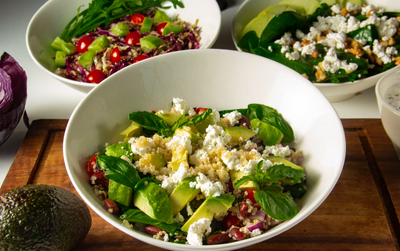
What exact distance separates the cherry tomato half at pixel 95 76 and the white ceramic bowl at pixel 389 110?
1675 mm

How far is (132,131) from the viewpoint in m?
1.72

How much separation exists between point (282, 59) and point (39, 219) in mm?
1722

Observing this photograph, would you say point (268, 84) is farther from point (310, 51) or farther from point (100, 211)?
point (100, 211)

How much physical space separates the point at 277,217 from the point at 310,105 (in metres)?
0.63

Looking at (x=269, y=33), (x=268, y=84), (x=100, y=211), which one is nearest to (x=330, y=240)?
(x=268, y=84)

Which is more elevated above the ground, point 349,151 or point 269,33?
point 269,33

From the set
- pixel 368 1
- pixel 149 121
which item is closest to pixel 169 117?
pixel 149 121

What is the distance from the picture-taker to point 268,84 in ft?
6.26

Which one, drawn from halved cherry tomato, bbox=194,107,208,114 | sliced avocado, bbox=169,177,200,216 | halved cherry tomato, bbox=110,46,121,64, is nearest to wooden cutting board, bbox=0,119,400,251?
sliced avocado, bbox=169,177,200,216

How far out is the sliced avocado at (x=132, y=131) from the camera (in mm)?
1715

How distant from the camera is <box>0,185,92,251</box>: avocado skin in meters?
1.30

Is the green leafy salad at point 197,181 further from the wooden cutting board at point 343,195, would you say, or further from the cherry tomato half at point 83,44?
the cherry tomato half at point 83,44

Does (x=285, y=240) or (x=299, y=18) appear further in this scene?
(x=299, y=18)

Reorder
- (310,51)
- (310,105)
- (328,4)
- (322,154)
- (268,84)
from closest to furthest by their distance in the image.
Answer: (322,154) → (310,105) → (268,84) → (310,51) → (328,4)
